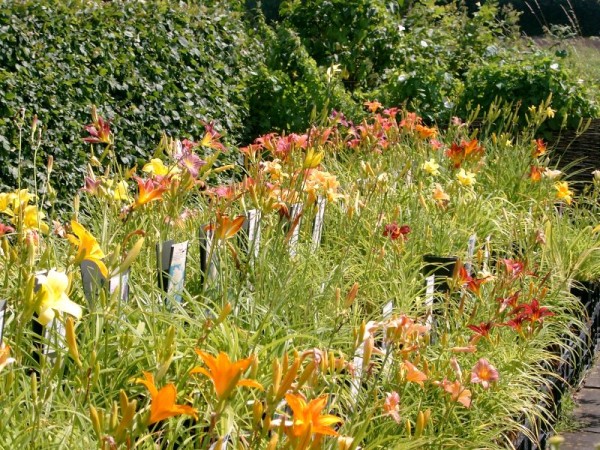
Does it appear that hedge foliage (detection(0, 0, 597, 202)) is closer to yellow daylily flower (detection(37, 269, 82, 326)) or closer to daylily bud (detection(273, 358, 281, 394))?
yellow daylily flower (detection(37, 269, 82, 326))

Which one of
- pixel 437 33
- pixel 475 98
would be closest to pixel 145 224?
pixel 475 98

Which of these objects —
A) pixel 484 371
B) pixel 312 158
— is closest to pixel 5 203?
pixel 312 158

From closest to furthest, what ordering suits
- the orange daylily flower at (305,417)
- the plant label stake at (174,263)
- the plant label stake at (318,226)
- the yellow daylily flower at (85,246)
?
1. the orange daylily flower at (305,417)
2. the yellow daylily flower at (85,246)
3. the plant label stake at (174,263)
4. the plant label stake at (318,226)

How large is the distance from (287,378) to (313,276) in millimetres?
1971

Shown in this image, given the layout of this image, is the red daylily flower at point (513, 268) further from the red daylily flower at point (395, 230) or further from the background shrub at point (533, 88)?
the background shrub at point (533, 88)

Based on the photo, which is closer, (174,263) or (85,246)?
(85,246)

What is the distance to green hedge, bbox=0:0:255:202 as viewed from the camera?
534 centimetres

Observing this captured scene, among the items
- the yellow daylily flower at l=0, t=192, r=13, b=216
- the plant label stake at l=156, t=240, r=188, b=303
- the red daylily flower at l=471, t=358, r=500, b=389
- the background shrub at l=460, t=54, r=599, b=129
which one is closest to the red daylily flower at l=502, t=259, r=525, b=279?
the red daylily flower at l=471, t=358, r=500, b=389

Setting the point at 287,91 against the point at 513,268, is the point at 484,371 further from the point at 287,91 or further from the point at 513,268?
the point at 287,91

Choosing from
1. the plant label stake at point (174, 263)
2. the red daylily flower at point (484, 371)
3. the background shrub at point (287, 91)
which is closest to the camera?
the red daylily flower at point (484, 371)

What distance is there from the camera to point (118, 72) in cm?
611

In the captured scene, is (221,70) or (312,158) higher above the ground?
(312,158)

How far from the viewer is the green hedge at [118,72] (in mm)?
5344

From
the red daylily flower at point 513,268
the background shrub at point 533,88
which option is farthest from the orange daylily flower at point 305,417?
the background shrub at point 533,88
